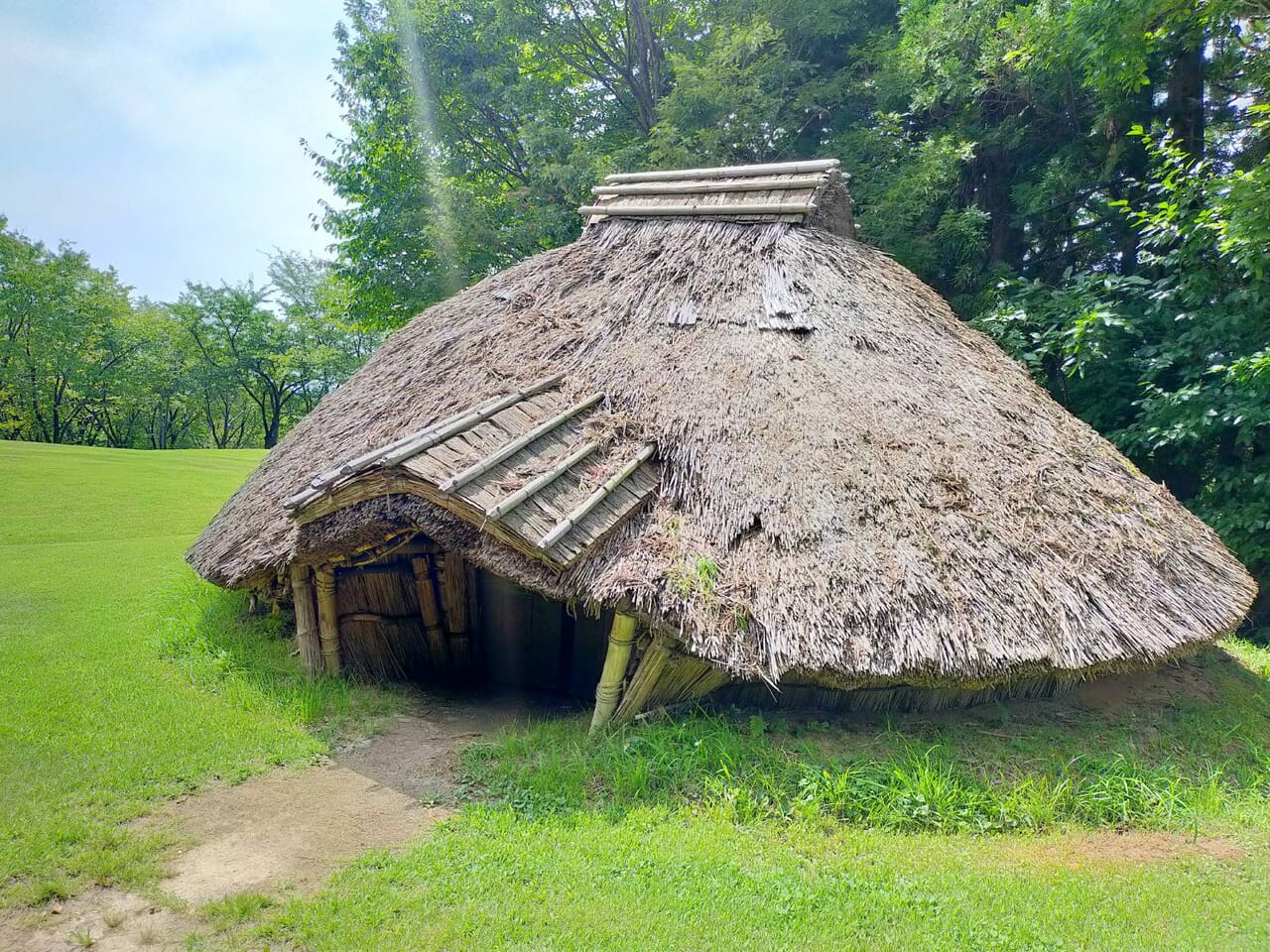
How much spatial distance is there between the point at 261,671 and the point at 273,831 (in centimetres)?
253

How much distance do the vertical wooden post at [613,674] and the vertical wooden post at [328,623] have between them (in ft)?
8.60

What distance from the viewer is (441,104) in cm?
1625

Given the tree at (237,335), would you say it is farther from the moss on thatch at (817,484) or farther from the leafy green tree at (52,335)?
the moss on thatch at (817,484)

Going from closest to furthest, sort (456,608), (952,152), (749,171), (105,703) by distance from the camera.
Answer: (105,703) → (456,608) → (749,171) → (952,152)

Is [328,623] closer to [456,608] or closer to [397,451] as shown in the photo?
[456,608]

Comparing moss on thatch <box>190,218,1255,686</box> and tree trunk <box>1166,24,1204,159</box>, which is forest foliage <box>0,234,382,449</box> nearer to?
moss on thatch <box>190,218,1255,686</box>

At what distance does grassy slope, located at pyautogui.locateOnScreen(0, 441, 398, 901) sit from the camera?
3865 millimetres

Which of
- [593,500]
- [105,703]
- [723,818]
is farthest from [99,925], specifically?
[593,500]

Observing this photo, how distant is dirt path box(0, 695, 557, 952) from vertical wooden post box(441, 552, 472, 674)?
4.69ft

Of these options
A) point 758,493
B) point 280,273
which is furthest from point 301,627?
point 280,273

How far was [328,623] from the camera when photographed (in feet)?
20.3

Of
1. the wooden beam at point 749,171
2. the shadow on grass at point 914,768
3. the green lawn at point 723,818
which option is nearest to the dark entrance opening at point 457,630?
the green lawn at point 723,818

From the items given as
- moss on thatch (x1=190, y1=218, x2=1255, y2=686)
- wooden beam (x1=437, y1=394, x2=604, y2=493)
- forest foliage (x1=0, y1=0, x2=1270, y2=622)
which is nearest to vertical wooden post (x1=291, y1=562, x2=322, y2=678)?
moss on thatch (x1=190, y1=218, x2=1255, y2=686)

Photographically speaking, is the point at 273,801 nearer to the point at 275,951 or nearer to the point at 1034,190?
the point at 275,951
